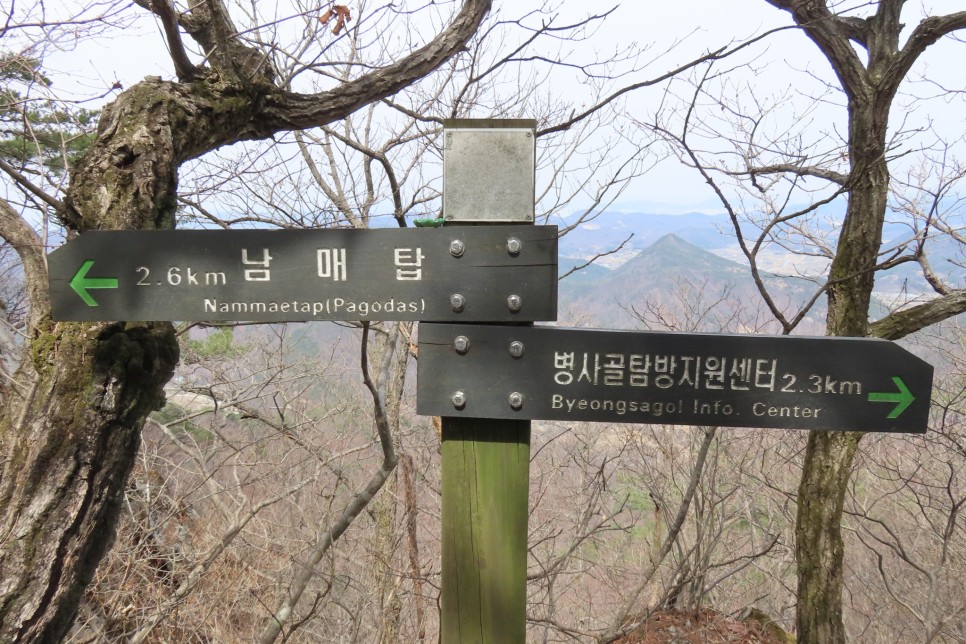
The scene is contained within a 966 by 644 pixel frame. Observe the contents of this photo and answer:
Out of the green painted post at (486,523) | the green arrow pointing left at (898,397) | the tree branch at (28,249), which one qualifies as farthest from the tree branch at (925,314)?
the tree branch at (28,249)

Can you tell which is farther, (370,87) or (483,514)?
(370,87)

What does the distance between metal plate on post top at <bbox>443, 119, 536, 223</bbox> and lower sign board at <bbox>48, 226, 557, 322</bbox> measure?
0.05 m

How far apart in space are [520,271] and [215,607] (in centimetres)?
486

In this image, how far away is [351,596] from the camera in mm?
8633

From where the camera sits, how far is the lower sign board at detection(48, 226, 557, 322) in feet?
4.19

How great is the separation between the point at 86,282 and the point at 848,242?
12.1 ft

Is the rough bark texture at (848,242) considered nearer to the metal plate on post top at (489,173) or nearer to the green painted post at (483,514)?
the green painted post at (483,514)

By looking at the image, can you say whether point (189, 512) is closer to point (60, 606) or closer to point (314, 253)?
point (60, 606)

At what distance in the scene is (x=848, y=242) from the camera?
334 centimetres

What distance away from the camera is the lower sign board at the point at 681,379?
1271 millimetres

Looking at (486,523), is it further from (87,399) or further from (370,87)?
(370,87)

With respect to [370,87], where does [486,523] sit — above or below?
below

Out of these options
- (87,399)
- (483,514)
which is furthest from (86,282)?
(483,514)

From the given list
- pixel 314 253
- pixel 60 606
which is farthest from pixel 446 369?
pixel 60 606
